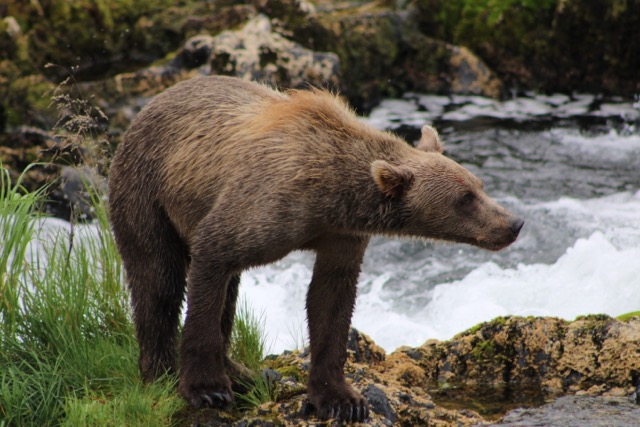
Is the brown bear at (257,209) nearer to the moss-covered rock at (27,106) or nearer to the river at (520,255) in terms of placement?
the river at (520,255)

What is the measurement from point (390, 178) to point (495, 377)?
6.63 feet

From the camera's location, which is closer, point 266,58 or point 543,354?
point 543,354

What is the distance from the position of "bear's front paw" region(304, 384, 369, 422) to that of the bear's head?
984 mm

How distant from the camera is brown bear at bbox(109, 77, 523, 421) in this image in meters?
4.90

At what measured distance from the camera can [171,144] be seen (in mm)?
5480

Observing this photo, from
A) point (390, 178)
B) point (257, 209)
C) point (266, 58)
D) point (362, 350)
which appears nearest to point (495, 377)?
point (362, 350)

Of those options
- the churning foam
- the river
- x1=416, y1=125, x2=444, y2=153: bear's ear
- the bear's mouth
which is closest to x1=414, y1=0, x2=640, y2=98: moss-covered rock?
the river

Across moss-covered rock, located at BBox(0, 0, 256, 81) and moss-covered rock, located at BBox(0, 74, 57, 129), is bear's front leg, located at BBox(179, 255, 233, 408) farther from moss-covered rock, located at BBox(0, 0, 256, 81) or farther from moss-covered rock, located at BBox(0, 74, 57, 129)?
moss-covered rock, located at BBox(0, 0, 256, 81)

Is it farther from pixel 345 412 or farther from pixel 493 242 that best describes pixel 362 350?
pixel 493 242

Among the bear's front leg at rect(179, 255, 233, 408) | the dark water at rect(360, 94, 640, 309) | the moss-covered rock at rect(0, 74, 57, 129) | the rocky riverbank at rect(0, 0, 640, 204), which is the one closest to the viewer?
the bear's front leg at rect(179, 255, 233, 408)

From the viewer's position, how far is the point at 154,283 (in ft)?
17.9

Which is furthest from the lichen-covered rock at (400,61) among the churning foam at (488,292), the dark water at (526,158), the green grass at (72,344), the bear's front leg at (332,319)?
the bear's front leg at (332,319)

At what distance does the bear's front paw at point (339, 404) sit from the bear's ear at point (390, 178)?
46.3 inches

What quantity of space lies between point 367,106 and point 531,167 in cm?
336
